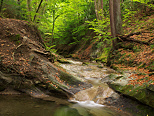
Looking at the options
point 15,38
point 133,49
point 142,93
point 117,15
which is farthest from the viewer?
point 117,15

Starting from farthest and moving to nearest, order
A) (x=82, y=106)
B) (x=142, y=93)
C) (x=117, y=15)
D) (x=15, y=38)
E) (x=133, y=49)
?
(x=117, y=15) → (x=133, y=49) → (x=15, y=38) → (x=82, y=106) → (x=142, y=93)

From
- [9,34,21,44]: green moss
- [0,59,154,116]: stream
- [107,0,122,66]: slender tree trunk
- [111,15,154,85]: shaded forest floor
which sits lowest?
[0,59,154,116]: stream

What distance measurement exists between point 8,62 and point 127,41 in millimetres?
9542

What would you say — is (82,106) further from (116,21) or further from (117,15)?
(117,15)

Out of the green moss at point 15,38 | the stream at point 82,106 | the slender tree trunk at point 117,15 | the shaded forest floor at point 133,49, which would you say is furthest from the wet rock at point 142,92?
the slender tree trunk at point 117,15

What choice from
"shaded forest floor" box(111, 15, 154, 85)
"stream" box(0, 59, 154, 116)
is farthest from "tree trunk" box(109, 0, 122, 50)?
"stream" box(0, 59, 154, 116)

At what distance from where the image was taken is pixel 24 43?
6090 millimetres

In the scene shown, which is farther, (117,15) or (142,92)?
(117,15)

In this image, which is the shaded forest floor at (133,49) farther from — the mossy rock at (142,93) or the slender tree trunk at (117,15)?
the mossy rock at (142,93)

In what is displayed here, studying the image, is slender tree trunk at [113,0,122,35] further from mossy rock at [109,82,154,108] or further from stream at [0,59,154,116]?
mossy rock at [109,82,154,108]

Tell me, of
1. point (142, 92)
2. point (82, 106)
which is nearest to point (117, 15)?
point (142, 92)

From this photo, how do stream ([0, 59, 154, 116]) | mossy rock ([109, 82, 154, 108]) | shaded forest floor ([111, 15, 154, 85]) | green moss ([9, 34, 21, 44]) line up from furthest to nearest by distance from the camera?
shaded forest floor ([111, 15, 154, 85])
green moss ([9, 34, 21, 44])
mossy rock ([109, 82, 154, 108])
stream ([0, 59, 154, 116])

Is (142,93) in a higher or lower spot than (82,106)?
higher

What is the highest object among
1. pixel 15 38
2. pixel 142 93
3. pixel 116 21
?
pixel 116 21
